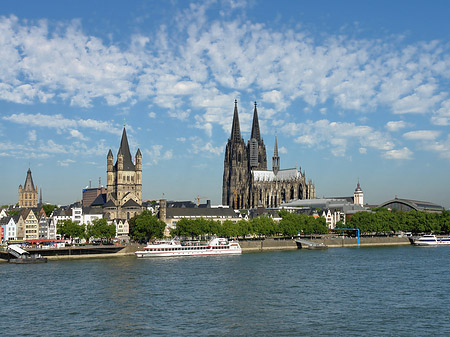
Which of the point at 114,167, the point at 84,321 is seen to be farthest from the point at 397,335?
the point at 114,167

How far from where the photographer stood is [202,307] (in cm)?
4562

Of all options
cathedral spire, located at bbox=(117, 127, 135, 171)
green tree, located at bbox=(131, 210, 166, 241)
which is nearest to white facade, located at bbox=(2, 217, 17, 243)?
green tree, located at bbox=(131, 210, 166, 241)

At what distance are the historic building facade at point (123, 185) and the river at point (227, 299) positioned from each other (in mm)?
62443

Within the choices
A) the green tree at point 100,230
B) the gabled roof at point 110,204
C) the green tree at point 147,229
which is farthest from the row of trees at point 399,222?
the green tree at point 100,230

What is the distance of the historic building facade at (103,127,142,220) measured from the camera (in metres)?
140

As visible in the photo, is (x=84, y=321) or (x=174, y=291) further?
(x=174, y=291)

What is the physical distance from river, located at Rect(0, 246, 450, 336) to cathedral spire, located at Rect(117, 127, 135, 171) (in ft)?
224

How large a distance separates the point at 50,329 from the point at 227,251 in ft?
204

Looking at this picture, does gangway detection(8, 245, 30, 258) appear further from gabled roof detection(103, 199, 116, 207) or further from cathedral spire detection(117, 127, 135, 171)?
cathedral spire detection(117, 127, 135, 171)

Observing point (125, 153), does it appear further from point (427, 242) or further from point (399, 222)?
point (427, 242)

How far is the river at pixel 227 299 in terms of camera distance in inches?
1523

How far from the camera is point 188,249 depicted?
9775 centimetres

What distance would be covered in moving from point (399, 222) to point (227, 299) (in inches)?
4214

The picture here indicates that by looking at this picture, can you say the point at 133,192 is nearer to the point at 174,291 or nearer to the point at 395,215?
the point at 395,215
